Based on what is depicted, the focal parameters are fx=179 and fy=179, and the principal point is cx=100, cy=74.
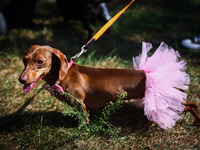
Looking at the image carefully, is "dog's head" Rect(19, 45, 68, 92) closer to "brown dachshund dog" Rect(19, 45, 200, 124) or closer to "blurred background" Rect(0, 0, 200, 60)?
"brown dachshund dog" Rect(19, 45, 200, 124)

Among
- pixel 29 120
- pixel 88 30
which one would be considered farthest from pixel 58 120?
pixel 88 30

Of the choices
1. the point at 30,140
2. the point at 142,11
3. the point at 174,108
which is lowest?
the point at 30,140

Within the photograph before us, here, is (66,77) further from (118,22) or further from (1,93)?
(118,22)

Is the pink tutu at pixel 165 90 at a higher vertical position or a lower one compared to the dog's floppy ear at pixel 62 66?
lower

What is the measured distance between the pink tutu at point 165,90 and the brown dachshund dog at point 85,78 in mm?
115

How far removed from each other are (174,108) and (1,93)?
2.54m

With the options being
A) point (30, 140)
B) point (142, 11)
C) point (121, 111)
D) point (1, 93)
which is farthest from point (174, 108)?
point (142, 11)

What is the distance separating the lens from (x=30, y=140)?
2082mm

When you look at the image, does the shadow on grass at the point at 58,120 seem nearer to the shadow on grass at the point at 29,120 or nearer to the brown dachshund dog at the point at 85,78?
the shadow on grass at the point at 29,120

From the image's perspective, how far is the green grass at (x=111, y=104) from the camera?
2.12 meters

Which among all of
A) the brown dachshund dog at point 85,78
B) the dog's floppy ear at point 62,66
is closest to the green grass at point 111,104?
the brown dachshund dog at point 85,78

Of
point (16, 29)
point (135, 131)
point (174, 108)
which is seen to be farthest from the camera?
point (16, 29)

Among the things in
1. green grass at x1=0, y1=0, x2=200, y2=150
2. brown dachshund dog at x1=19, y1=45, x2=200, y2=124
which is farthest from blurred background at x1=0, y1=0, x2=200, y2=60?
brown dachshund dog at x1=19, y1=45, x2=200, y2=124

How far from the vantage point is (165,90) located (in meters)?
2.01
